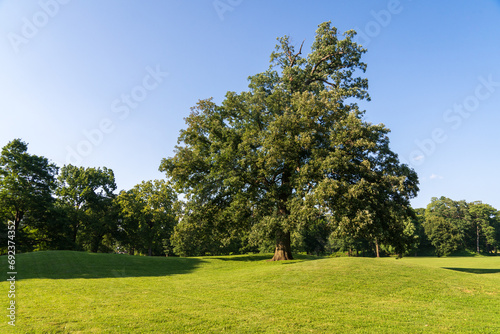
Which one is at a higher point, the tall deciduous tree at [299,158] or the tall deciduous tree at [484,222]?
the tall deciduous tree at [299,158]

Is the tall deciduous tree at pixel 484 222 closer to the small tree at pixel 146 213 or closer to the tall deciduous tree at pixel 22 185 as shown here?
the small tree at pixel 146 213

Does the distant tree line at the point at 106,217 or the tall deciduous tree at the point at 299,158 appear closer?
the tall deciduous tree at the point at 299,158

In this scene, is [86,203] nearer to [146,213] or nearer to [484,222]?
[146,213]

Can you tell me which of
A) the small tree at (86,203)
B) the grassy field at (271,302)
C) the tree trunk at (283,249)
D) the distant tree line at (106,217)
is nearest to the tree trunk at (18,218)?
the distant tree line at (106,217)

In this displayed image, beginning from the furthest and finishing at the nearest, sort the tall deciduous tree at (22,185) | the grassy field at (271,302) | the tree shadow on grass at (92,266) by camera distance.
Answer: the tall deciduous tree at (22,185)
the tree shadow on grass at (92,266)
the grassy field at (271,302)

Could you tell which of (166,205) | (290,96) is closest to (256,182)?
(290,96)

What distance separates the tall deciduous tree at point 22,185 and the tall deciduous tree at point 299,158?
88.2ft

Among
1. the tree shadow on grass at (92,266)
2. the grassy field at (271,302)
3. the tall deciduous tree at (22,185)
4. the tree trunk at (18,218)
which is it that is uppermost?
the tall deciduous tree at (22,185)

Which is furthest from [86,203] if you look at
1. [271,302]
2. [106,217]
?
[271,302]

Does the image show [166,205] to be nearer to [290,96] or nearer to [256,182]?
[256,182]

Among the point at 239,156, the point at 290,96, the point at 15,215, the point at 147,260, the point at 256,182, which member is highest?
the point at 290,96

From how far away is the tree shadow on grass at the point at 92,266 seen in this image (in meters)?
19.8

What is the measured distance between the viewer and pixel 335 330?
28.3ft

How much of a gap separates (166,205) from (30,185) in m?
20.4
